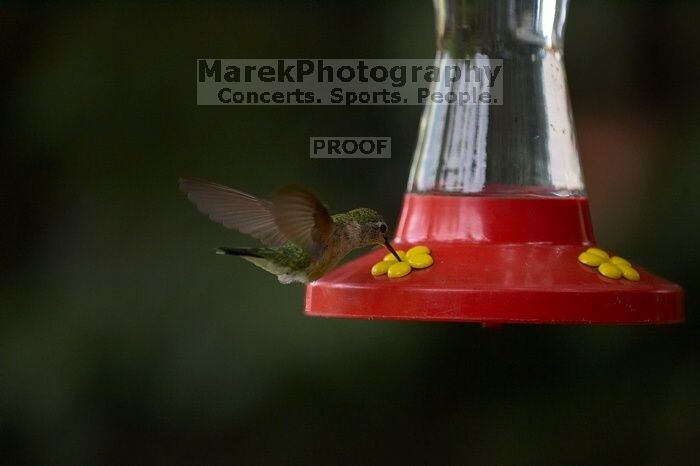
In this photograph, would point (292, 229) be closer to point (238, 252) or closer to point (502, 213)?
point (238, 252)

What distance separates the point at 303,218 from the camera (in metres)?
2.80

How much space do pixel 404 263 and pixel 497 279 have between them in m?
0.26

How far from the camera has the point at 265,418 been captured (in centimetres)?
566

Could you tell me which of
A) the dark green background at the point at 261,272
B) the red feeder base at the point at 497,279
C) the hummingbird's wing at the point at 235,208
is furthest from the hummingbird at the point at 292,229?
the dark green background at the point at 261,272

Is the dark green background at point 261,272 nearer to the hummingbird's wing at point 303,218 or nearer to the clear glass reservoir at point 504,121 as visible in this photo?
the clear glass reservoir at point 504,121

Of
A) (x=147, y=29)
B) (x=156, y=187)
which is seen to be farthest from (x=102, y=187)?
(x=147, y=29)

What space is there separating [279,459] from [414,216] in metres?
3.08

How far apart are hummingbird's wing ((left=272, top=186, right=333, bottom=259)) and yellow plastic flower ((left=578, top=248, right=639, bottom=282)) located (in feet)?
2.19

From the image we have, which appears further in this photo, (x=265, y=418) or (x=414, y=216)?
(x=265, y=418)

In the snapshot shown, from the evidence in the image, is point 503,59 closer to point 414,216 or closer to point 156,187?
point 414,216

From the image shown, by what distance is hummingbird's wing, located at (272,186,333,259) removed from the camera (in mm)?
2592

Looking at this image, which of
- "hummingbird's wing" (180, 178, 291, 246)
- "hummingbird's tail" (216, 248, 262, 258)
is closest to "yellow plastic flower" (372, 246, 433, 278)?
"hummingbird's wing" (180, 178, 291, 246)

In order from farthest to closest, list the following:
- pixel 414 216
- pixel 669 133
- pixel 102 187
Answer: pixel 102 187
pixel 669 133
pixel 414 216

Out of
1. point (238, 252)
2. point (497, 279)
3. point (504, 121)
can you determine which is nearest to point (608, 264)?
point (497, 279)
